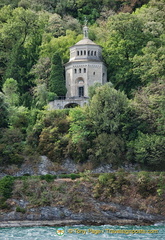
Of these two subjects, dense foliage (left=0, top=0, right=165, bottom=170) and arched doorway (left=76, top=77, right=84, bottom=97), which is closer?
dense foliage (left=0, top=0, right=165, bottom=170)

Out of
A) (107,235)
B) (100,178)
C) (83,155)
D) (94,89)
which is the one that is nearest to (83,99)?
(94,89)

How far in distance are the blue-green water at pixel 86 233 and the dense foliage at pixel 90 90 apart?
15186mm

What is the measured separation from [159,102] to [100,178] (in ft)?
48.3

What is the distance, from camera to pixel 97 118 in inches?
2709

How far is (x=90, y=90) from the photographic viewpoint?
72438 millimetres

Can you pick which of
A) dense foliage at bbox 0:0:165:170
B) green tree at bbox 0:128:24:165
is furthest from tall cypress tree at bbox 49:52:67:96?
green tree at bbox 0:128:24:165

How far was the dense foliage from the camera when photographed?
67.5 meters

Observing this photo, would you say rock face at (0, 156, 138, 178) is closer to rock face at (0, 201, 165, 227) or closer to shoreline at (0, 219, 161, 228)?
rock face at (0, 201, 165, 227)

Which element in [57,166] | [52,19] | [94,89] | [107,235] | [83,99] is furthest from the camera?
[52,19]

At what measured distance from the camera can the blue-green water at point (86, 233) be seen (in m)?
47.4

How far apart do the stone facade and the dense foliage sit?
2209 mm

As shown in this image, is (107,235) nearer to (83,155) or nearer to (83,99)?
(83,155)

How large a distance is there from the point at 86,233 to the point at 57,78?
1392 inches

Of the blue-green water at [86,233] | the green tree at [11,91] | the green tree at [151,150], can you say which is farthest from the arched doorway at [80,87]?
the blue-green water at [86,233]
